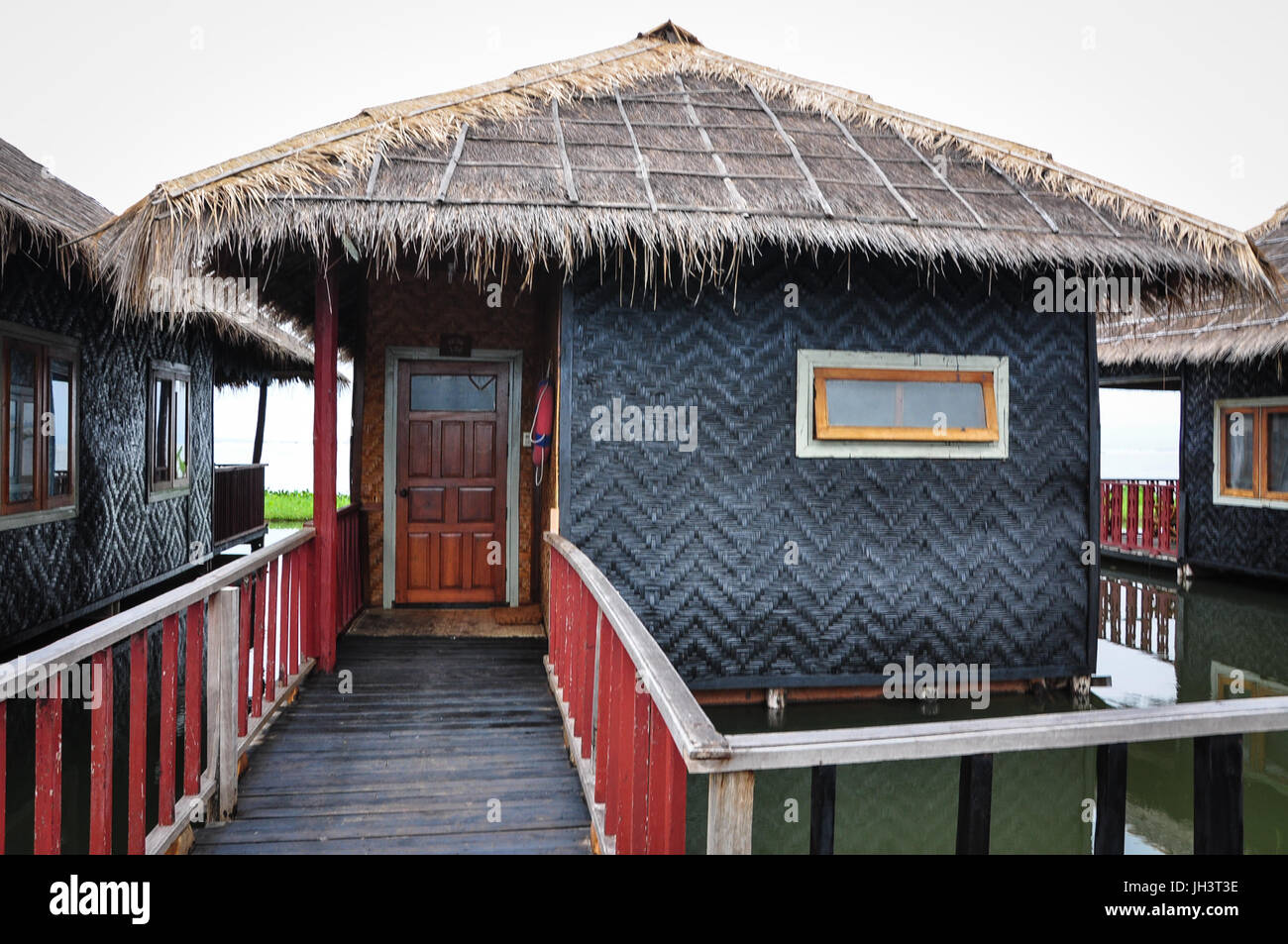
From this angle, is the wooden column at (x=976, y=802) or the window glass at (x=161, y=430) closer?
the wooden column at (x=976, y=802)

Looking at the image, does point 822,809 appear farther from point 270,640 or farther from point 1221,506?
point 1221,506

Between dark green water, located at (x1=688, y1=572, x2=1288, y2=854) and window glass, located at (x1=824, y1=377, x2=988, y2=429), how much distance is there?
6.27ft

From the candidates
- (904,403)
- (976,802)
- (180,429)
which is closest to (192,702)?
(976,802)

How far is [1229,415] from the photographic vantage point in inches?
422

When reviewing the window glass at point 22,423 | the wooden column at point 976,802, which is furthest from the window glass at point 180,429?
the wooden column at point 976,802

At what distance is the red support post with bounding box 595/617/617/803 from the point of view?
2.85m

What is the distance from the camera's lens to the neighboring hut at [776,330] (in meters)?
4.81

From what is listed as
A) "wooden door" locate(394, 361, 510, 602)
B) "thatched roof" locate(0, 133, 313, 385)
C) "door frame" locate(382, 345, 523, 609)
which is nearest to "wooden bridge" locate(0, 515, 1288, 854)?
"door frame" locate(382, 345, 523, 609)

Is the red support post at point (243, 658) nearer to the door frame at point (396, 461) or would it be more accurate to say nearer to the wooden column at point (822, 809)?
the wooden column at point (822, 809)

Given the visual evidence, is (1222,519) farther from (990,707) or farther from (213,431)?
(213,431)

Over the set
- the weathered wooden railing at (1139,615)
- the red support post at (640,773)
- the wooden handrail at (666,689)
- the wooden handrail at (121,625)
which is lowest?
the weathered wooden railing at (1139,615)

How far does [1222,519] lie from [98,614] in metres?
13.0

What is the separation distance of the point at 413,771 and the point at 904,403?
3741mm

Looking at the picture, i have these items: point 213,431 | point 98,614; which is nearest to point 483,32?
point 98,614
